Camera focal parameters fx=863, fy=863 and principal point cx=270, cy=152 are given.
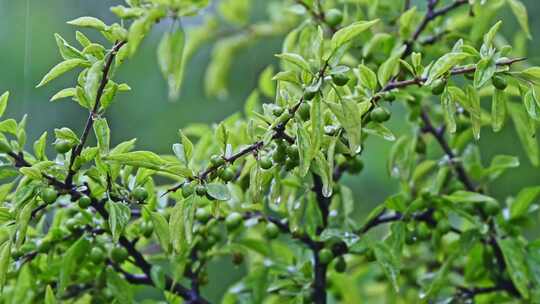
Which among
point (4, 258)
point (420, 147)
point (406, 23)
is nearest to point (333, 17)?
point (406, 23)

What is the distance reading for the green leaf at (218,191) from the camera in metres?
0.68

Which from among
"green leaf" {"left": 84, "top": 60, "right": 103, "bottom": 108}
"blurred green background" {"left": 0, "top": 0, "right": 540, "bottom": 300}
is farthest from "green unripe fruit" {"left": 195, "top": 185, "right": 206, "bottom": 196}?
"blurred green background" {"left": 0, "top": 0, "right": 540, "bottom": 300}

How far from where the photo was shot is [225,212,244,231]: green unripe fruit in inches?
34.5

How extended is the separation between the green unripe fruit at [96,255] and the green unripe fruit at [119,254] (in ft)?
0.04

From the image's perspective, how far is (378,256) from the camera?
0.83 metres

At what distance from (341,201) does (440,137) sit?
148mm

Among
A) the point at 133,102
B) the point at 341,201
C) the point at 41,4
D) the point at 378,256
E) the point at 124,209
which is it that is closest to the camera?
the point at 124,209

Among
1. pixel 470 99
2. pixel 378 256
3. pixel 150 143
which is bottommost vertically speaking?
pixel 150 143

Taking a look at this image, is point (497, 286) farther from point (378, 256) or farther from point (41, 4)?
point (41, 4)

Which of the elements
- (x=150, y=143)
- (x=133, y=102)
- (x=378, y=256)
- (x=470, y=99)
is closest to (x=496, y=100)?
(x=470, y=99)

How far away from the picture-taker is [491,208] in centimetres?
93

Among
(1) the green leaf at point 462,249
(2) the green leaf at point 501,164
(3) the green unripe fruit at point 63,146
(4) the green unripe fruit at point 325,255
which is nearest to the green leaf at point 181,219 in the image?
(3) the green unripe fruit at point 63,146

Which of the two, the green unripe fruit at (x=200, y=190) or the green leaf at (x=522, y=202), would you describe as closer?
the green unripe fruit at (x=200, y=190)

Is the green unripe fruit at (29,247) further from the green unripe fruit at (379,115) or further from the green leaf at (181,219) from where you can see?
the green unripe fruit at (379,115)
